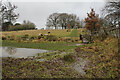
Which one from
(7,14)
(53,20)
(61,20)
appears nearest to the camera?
(7,14)

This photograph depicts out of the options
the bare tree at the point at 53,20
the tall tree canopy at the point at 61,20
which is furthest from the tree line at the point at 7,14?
the tall tree canopy at the point at 61,20

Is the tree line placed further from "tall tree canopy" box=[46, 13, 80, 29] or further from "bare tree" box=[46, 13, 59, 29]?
"tall tree canopy" box=[46, 13, 80, 29]

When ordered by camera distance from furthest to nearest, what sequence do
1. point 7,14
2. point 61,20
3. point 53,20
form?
point 53,20 < point 61,20 < point 7,14

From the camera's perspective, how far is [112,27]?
3.96 metres

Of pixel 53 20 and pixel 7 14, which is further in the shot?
pixel 53 20

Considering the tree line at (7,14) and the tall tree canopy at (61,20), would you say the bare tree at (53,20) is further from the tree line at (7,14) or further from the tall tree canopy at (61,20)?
the tree line at (7,14)

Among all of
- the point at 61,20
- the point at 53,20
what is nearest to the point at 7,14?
the point at 53,20

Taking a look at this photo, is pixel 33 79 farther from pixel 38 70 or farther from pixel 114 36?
pixel 114 36

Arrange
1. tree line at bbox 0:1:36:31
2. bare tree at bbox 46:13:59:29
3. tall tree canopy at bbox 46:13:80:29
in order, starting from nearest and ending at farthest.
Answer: tree line at bbox 0:1:36:31 < tall tree canopy at bbox 46:13:80:29 < bare tree at bbox 46:13:59:29

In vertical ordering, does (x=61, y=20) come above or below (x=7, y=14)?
above

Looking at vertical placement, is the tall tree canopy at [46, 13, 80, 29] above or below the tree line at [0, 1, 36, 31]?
above

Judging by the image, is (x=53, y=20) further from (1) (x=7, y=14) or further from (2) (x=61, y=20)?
(1) (x=7, y=14)

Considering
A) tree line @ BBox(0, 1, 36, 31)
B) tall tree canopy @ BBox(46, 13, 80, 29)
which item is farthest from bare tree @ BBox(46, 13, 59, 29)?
tree line @ BBox(0, 1, 36, 31)

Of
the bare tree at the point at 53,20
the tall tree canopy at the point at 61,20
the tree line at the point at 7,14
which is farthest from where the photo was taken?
the bare tree at the point at 53,20
